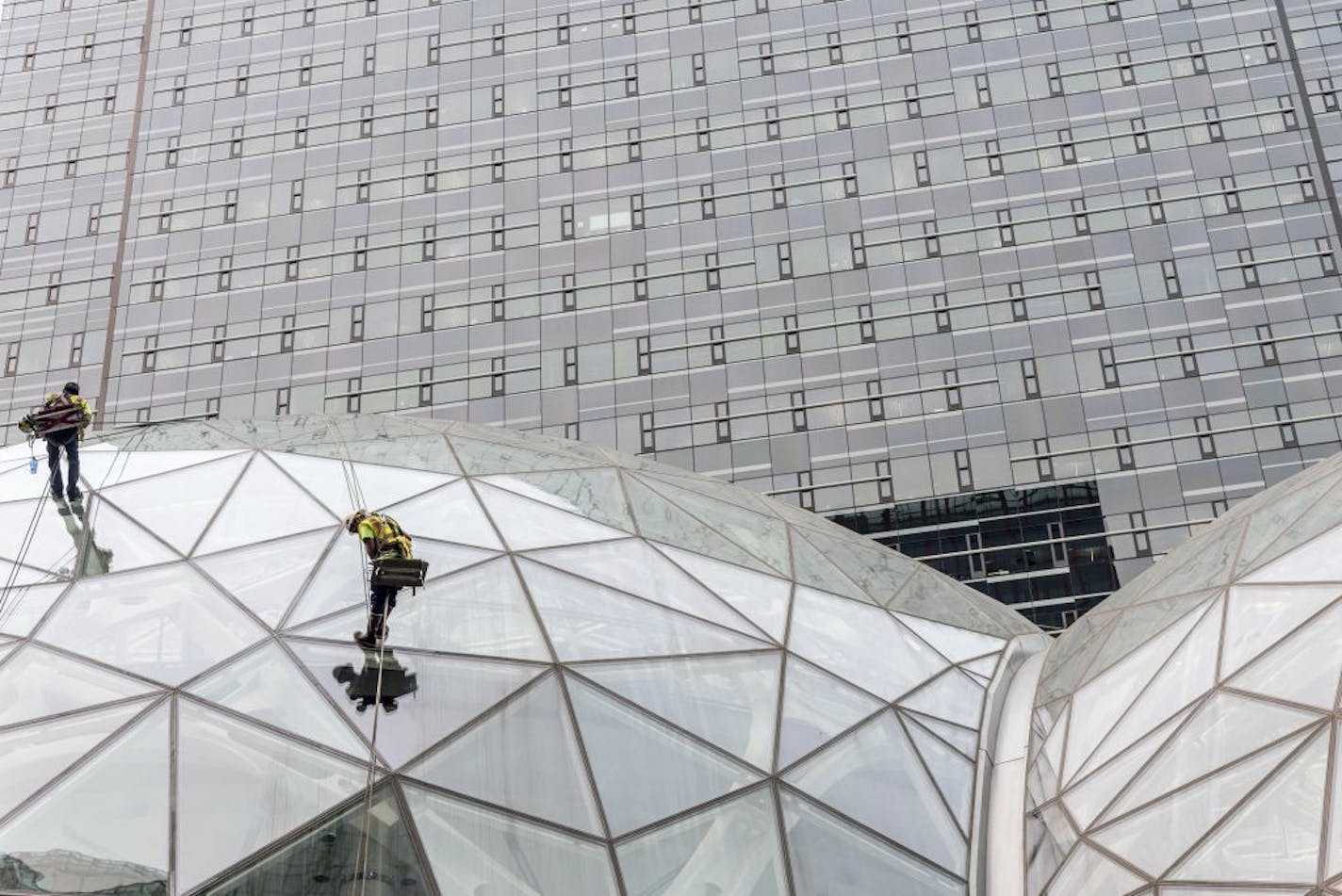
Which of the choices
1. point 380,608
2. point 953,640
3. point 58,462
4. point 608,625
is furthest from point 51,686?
point 953,640

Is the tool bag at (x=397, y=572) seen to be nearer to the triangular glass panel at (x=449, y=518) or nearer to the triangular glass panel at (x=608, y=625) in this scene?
the triangular glass panel at (x=608, y=625)

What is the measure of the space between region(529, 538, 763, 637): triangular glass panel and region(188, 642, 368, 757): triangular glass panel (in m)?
3.83

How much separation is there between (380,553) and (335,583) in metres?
1.10

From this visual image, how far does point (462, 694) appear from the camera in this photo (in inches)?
615

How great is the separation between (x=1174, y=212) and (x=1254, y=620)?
→ 166ft

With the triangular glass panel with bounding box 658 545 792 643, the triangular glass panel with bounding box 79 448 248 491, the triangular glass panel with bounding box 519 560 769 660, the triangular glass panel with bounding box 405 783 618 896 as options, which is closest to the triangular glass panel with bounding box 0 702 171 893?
the triangular glass panel with bounding box 405 783 618 896

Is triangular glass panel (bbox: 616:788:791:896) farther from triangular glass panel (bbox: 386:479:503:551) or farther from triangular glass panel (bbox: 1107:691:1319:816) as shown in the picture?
triangular glass panel (bbox: 386:479:503:551)

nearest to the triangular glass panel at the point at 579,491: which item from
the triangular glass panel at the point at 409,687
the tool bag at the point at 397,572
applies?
the tool bag at the point at 397,572

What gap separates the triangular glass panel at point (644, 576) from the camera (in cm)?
1802

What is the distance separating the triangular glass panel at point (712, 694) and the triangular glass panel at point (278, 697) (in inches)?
112

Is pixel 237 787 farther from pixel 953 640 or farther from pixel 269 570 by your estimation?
pixel 953 640

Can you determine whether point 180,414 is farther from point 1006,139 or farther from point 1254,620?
point 1254,620

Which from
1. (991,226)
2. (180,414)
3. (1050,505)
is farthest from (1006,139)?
(180,414)

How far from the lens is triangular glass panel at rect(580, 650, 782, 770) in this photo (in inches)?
626
